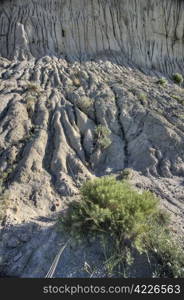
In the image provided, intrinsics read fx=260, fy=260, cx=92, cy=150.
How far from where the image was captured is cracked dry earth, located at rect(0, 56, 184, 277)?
568cm

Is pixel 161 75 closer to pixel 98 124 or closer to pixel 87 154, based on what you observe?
pixel 98 124

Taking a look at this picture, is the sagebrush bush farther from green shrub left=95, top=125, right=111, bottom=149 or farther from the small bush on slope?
green shrub left=95, top=125, right=111, bottom=149

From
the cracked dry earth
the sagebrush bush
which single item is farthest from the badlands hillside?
the sagebrush bush

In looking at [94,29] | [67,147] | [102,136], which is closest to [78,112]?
[102,136]

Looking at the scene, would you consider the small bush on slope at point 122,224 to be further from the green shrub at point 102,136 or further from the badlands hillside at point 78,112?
the green shrub at point 102,136

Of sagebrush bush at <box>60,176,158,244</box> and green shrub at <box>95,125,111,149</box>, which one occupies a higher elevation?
A: sagebrush bush at <box>60,176,158,244</box>

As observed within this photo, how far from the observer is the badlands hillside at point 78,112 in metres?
6.18

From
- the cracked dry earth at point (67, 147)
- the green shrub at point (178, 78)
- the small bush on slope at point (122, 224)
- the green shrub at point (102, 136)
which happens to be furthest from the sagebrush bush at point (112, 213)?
the green shrub at point (178, 78)

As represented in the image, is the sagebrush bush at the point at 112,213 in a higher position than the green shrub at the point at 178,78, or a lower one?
higher

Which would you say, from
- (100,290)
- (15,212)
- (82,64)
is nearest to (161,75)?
(82,64)

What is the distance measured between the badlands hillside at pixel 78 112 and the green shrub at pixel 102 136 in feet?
0.17

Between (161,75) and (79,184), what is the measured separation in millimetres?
11852

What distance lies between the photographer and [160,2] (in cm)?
1858

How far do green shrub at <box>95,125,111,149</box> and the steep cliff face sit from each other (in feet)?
25.7
